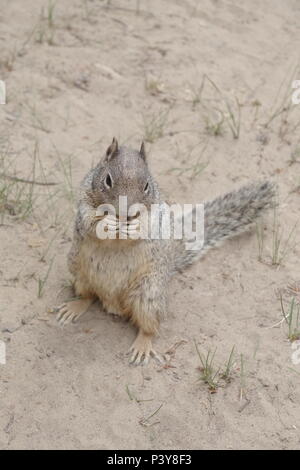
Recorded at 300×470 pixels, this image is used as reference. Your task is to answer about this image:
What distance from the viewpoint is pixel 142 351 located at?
142 inches

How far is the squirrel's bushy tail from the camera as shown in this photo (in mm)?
4270

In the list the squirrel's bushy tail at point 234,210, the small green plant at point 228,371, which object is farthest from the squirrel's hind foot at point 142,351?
the squirrel's bushy tail at point 234,210

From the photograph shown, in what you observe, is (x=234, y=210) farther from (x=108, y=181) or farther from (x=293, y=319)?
(x=108, y=181)

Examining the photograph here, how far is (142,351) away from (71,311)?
0.48 m

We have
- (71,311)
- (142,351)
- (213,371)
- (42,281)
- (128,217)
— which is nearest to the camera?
(128,217)

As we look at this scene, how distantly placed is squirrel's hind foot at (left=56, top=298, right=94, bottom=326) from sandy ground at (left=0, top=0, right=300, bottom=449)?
0.18ft

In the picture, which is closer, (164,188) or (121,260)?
(121,260)

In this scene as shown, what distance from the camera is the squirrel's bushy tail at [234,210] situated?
427 centimetres

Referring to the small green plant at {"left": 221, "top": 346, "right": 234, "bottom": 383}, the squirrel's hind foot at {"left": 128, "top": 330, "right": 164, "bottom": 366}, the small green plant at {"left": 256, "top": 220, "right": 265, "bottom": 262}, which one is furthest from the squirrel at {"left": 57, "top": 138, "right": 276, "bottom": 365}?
the small green plant at {"left": 256, "top": 220, "right": 265, "bottom": 262}

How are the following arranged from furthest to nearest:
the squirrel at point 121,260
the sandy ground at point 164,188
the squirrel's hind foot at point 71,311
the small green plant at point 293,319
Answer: the squirrel's hind foot at point 71,311
the small green plant at point 293,319
the squirrel at point 121,260
the sandy ground at point 164,188

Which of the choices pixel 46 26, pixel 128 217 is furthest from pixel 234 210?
pixel 46 26

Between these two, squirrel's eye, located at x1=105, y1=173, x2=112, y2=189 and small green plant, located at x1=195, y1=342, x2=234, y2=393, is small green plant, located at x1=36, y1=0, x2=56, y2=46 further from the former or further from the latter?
small green plant, located at x1=195, y1=342, x2=234, y2=393

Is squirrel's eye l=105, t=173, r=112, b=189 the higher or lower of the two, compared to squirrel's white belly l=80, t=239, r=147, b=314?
higher

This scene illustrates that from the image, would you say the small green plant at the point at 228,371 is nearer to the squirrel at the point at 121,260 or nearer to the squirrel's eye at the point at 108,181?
the squirrel at the point at 121,260
